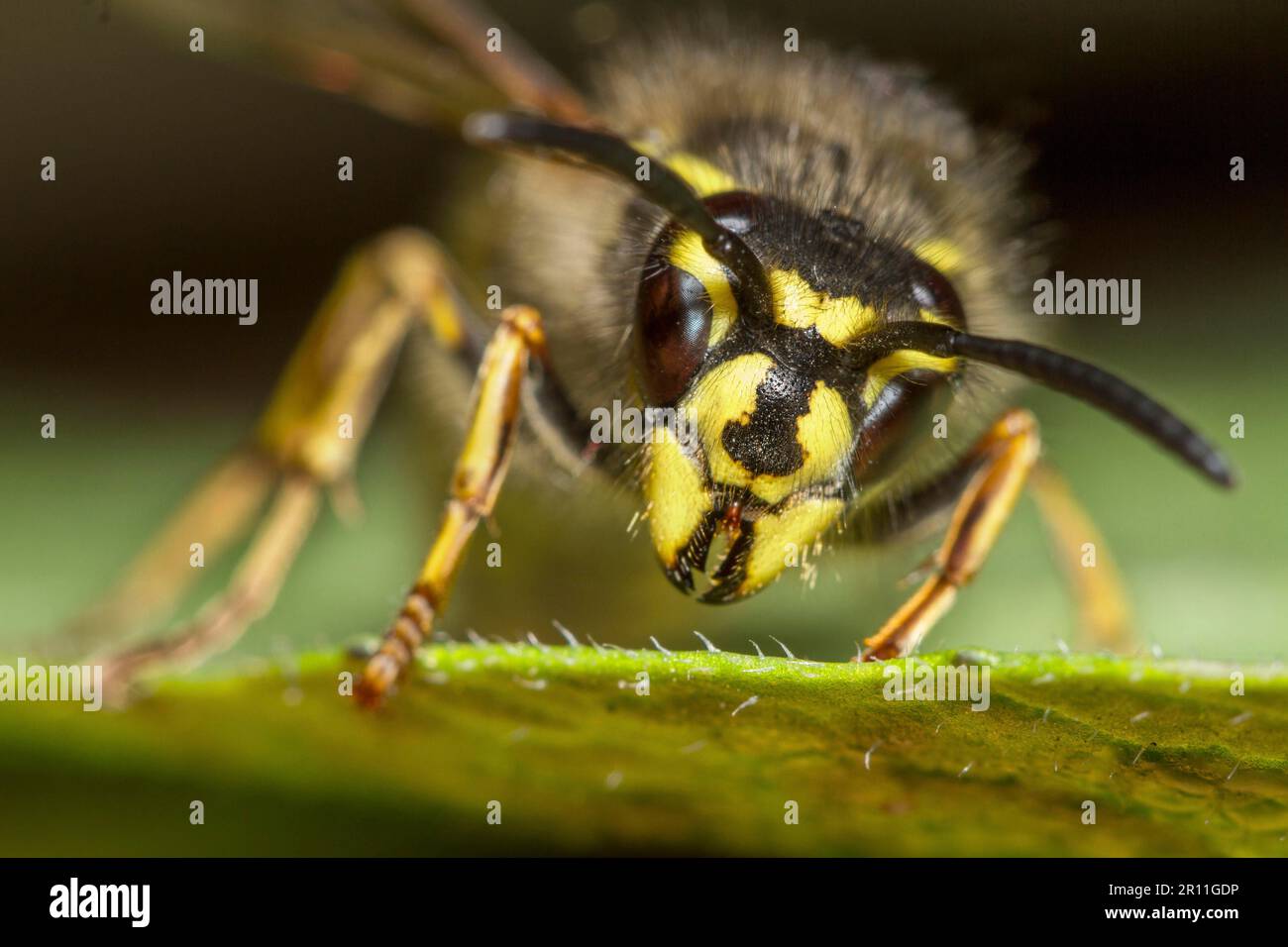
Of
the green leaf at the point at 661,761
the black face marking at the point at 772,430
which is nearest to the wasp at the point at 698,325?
the black face marking at the point at 772,430

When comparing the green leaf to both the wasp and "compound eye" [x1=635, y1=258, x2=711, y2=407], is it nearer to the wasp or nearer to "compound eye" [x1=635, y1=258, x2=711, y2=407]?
the wasp

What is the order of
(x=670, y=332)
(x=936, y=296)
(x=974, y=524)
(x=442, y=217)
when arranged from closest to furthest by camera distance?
(x=670, y=332)
(x=936, y=296)
(x=974, y=524)
(x=442, y=217)

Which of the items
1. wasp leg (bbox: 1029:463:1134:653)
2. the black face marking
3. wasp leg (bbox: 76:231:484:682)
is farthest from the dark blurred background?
the black face marking

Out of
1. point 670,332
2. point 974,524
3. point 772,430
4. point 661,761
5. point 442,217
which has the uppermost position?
point 442,217

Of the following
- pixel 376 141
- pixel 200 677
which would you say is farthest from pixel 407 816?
pixel 376 141

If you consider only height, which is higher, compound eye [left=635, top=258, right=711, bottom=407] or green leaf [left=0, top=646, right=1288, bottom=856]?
compound eye [left=635, top=258, right=711, bottom=407]

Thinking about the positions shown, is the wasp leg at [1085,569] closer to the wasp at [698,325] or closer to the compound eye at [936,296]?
the wasp at [698,325]

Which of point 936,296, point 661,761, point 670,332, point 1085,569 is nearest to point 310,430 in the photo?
point 670,332

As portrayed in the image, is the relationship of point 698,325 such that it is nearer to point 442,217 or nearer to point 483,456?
point 483,456
